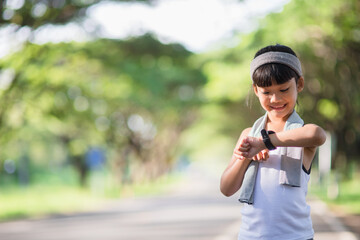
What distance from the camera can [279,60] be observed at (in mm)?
2479

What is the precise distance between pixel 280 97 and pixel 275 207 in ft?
1.42

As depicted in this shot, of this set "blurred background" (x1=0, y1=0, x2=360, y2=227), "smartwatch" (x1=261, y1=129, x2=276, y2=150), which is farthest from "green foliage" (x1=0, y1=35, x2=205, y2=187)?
"smartwatch" (x1=261, y1=129, x2=276, y2=150)

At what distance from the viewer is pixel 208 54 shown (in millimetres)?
30344

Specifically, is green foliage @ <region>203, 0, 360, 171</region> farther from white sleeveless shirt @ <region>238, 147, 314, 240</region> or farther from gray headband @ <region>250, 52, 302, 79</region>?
white sleeveless shirt @ <region>238, 147, 314, 240</region>

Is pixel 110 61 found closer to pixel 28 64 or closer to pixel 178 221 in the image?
pixel 28 64

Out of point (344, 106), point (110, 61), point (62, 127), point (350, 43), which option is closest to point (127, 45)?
point (110, 61)

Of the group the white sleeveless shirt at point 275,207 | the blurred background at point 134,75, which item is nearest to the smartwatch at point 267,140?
the white sleeveless shirt at point 275,207

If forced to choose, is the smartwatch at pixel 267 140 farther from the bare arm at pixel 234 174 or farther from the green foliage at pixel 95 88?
the green foliage at pixel 95 88

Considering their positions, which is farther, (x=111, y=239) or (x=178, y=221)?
(x=178, y=221)

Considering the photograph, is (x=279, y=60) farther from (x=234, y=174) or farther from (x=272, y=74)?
(x=234, y=174)

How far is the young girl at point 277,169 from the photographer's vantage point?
245 cm

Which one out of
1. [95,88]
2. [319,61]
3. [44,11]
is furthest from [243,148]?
[95,88]

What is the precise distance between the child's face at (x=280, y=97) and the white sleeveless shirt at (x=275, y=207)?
0.16m

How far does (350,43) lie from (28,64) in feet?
30.3
